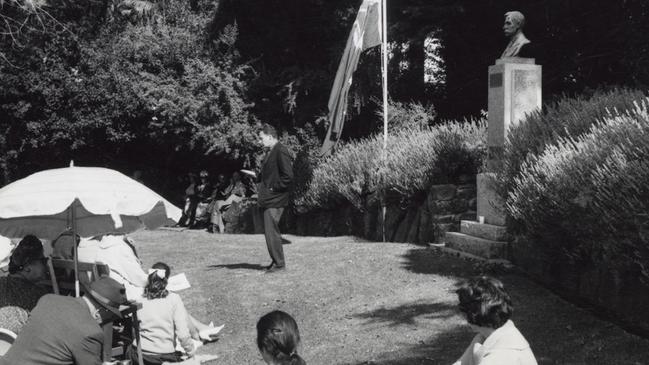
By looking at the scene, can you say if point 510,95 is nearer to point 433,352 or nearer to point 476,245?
point 476,245

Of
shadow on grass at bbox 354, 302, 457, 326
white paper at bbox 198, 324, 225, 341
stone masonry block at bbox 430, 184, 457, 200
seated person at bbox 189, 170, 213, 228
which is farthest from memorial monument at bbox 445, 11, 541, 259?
seated person at bbox 189, 170, 213, 228

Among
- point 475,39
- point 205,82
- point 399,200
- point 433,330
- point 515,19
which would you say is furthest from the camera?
point 205,82

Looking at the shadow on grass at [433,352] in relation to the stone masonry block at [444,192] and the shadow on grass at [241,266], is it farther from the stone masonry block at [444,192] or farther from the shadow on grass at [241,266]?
the stone masonry block at [444,192]

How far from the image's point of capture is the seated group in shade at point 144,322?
3729 millimetres

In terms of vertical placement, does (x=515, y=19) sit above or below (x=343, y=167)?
above

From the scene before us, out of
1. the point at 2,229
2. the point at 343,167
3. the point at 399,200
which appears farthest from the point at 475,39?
the point at 2,229

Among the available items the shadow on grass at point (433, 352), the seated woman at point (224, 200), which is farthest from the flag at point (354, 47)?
the shadow on grass at point (433, 352)

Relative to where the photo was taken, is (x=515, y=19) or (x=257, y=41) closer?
(x=515, y=19)

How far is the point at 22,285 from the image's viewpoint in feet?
20.4

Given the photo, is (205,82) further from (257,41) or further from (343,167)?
(343,167)

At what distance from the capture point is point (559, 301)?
7.24 meters

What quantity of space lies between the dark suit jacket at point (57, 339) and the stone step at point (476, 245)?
5653 mm

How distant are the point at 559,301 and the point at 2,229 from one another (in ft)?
17.2

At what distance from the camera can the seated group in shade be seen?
3.73m
